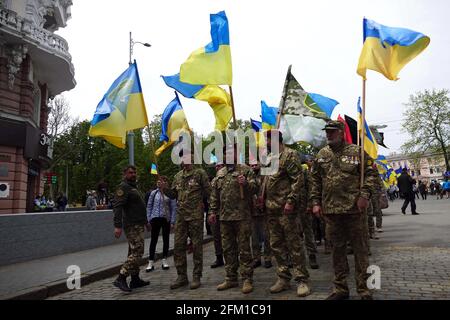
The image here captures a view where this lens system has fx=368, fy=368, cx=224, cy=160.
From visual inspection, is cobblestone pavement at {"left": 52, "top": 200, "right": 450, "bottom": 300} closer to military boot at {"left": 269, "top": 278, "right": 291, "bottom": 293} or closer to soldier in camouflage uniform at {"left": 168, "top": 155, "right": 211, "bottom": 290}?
military boot at {"left": 269, "top": 278, "right": 291, "bottom": 293}

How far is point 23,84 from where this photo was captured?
16359 millimetres

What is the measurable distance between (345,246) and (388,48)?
119 inches

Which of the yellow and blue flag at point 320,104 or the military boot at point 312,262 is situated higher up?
the yellow and blue flag at point 320,104

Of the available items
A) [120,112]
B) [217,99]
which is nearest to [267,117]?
[217,99]

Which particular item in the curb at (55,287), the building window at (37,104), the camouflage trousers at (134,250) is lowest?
the curb at (55,287)

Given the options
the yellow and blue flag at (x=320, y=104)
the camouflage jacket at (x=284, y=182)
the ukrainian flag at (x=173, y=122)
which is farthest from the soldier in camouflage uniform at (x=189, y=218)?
the yellow and blue flag at (x=320, y=104)

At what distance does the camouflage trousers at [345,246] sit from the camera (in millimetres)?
4367

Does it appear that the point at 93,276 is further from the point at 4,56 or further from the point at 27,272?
the point at 4,56

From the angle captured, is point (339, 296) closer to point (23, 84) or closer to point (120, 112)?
point (120, 112)

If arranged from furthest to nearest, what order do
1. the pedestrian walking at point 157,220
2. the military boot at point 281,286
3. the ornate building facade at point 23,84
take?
the ornate building facade at point 23,84
the pedestrian walking at point 157,220
the military boot at point 281,286

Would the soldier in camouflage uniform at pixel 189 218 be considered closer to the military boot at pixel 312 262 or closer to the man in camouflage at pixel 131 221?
the man in camouflage at pixel 131 221

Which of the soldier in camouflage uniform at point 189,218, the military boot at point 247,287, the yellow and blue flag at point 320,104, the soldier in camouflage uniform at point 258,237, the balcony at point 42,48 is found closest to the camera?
the military boot at point 247,287

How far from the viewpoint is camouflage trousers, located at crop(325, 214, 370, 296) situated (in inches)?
172

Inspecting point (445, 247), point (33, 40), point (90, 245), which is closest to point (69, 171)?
point (33, 40)
